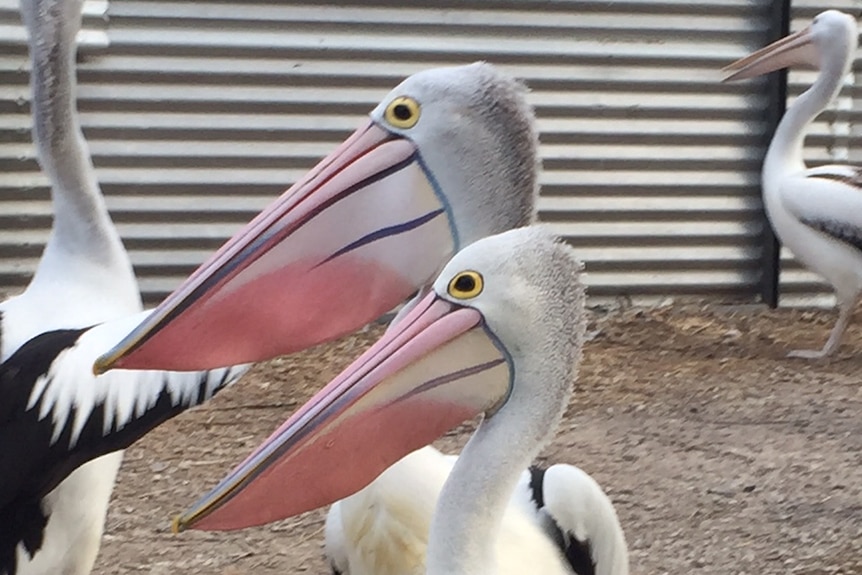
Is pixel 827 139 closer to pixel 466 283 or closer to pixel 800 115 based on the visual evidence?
pixel 800 115

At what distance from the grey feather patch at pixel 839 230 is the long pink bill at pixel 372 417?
3488 mm

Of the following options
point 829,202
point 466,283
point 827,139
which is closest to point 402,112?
point 466,283

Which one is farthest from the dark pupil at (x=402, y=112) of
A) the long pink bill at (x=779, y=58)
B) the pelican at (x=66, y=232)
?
the long pink bill at (x=779, y=58)

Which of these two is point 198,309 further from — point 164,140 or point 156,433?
point 164,140

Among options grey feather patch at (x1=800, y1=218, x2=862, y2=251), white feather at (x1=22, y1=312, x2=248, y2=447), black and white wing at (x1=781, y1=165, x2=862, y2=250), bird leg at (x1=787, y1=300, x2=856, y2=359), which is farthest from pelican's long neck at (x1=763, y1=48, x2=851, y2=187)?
white feather at (x1=22, y1=312, x2=248, y2=447)

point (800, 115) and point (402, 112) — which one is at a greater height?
point (402, 112)

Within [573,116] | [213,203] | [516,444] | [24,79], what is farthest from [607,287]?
[516,444]

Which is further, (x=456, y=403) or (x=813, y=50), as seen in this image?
(x=813, y=50)

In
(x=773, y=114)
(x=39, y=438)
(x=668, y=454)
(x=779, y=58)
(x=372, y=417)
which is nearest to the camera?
(x=372, y=417)

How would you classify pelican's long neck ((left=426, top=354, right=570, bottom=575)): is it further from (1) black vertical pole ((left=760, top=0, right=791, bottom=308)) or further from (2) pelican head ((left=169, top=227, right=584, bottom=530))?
(1) black vertical pole ((left=760, top=0, right=791, bottom=308))

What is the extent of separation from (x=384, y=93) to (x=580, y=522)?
11.6ft

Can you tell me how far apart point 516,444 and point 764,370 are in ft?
10.5

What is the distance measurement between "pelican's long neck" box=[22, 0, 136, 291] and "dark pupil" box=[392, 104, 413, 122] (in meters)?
0.91

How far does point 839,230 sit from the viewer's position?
4590 mm
